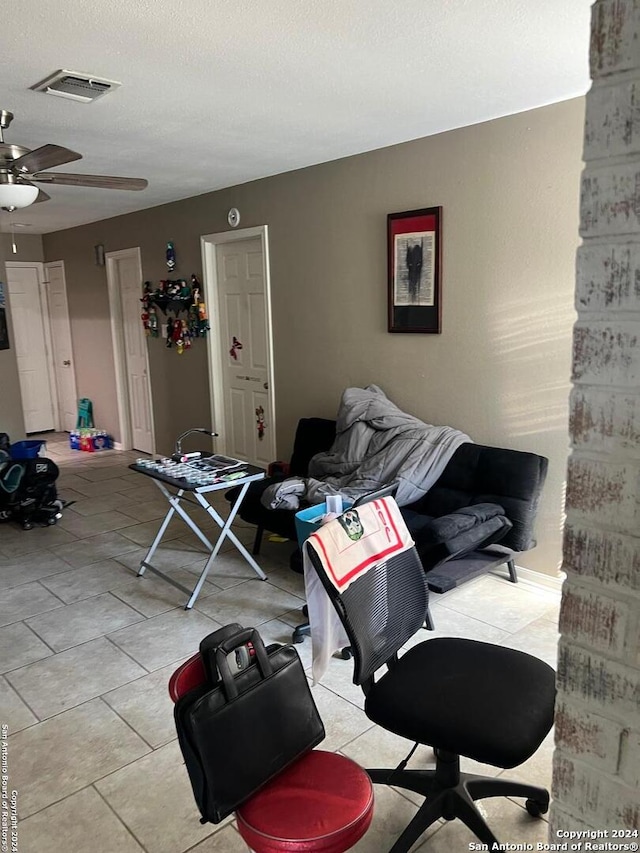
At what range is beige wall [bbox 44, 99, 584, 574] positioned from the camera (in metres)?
3.34

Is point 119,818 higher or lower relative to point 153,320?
lower

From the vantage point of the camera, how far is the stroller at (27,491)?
475 cm

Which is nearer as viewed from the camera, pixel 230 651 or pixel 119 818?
pixel 230 651

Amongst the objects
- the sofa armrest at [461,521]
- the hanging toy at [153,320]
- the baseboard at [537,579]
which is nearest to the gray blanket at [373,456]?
the sofa armrest at [461,521]

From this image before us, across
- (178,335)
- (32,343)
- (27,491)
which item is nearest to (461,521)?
(27,491)

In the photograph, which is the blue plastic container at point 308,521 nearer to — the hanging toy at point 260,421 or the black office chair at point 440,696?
the black office chair at point 440,696

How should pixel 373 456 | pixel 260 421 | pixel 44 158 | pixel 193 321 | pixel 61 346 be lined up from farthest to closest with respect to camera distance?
1. pixel 61 346
2. pixel 193 321
3. pixel 260 421
4. pixel 373 456
5. pixel 44 158

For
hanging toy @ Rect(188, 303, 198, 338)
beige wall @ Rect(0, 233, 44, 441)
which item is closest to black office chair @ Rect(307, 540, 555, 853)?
hanging toy @ Rect(188, 303, 198, 338)

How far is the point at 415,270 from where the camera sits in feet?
12.9

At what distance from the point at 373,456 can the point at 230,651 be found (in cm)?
257

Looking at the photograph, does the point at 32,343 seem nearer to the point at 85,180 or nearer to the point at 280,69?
the point at 85,180

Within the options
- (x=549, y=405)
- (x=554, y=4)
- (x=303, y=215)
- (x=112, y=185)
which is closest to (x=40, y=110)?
(x=112, y=185)

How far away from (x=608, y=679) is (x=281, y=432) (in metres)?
4.29

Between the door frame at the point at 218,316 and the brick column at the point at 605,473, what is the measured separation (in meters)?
4.25
